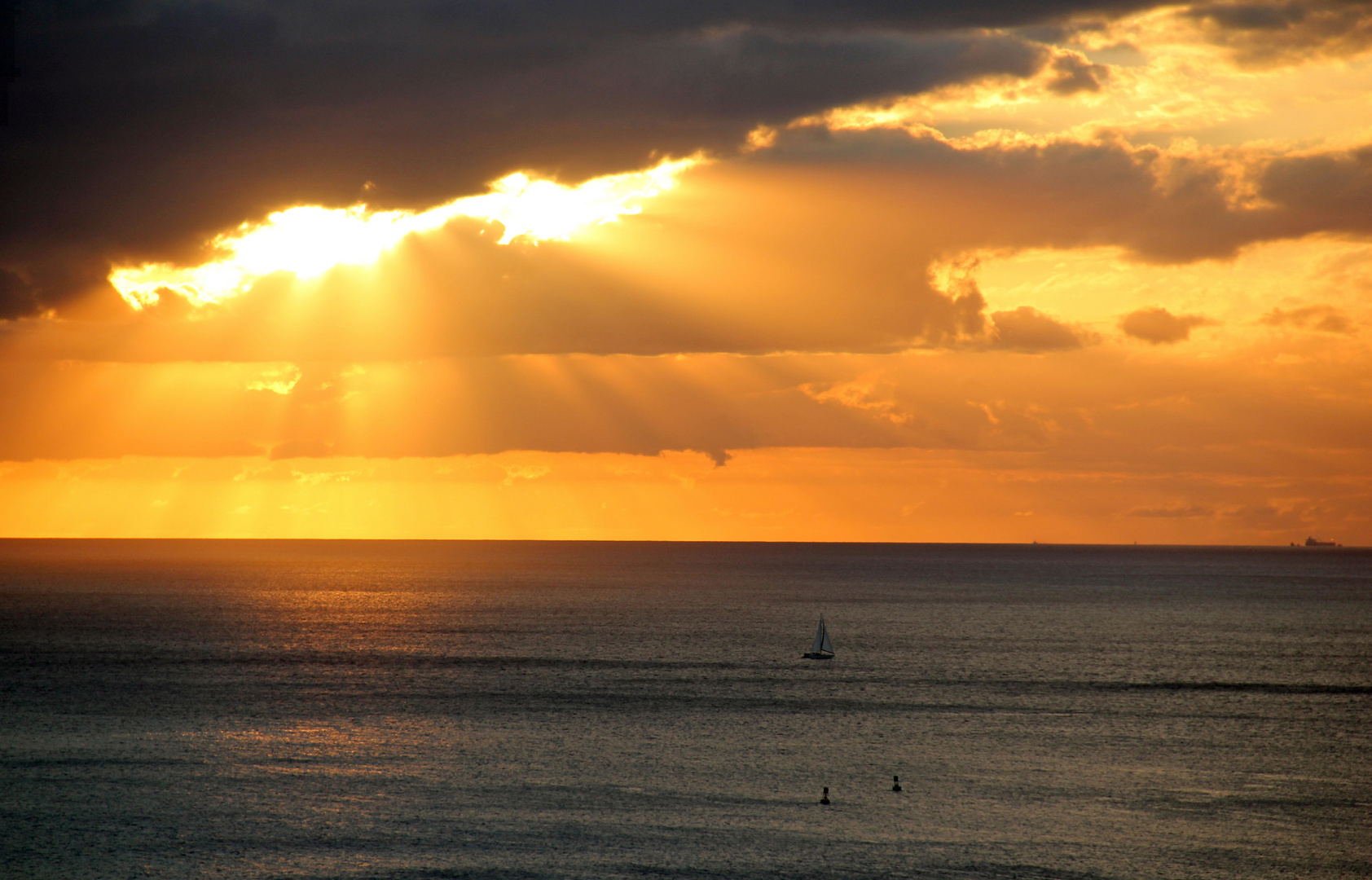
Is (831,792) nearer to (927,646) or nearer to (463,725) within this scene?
(463,725)

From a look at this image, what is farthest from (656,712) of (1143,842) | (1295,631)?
(1295,631)

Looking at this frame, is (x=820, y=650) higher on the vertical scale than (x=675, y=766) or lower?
higher

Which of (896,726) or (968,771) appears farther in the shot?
(896,726)

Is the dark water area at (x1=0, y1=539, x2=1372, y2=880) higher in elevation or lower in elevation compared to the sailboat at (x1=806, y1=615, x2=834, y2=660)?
lower

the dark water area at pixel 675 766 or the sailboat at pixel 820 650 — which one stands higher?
the sailboat at pixel 820 650

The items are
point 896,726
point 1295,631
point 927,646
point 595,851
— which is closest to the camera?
point 595,851

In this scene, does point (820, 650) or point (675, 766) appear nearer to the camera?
point (675, 766)

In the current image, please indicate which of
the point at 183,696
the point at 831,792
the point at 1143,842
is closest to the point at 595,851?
the point at 831,792

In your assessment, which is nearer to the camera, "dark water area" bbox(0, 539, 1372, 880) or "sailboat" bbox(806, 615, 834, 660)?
"dark water area" bbox(0, 539, 1372, 880)

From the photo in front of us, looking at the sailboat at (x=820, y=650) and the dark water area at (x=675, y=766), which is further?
the sailboat at (x=820, y=650)

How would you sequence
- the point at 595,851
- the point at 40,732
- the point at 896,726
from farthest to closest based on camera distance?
the point at 896,726 < the point at 40,732 < the point at 595,851

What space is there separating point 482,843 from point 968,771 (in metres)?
35.5

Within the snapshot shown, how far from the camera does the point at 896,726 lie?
9812 centimetres

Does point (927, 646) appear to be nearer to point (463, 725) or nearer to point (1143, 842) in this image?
point (463, 725)
